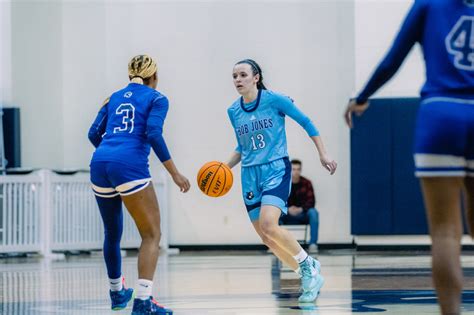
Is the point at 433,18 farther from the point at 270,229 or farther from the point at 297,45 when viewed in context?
the point at 297,45

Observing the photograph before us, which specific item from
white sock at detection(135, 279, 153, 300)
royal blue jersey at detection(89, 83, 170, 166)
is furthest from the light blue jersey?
white sock at detection(135, 279, 153, 300)

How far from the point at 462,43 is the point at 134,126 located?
2.92 meters

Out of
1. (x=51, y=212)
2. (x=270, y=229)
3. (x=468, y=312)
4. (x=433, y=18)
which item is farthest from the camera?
(x=51, y=212)

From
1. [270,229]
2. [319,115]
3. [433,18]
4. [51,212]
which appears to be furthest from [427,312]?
[319,115]

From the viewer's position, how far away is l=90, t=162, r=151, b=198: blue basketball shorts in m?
6.36

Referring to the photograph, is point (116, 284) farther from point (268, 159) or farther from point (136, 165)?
point (268, 159)

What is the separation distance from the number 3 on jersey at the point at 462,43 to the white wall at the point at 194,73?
1282cm

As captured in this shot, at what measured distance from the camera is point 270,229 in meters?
7.34

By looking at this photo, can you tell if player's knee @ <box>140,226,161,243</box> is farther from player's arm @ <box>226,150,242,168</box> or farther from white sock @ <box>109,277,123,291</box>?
player's arm @ <box>226,150,242,168</box>

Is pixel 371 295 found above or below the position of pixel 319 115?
below

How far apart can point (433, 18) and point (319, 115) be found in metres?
13.0

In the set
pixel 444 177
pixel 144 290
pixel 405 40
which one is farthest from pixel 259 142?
pixel 444 177

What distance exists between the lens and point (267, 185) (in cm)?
752

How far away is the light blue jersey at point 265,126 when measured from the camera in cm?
762
